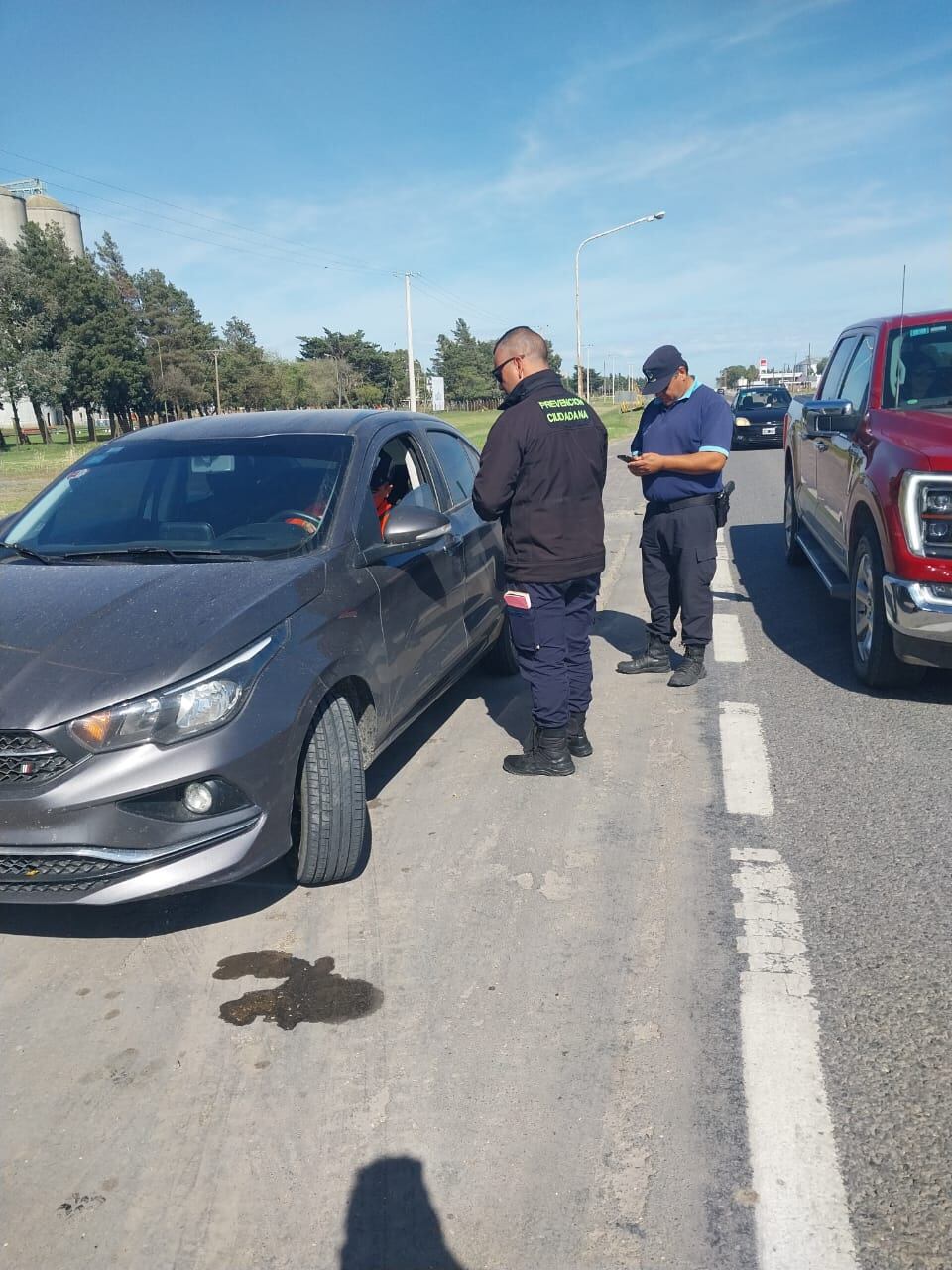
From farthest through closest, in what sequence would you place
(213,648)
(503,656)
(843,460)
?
(843,460), (503,656), (213,648)

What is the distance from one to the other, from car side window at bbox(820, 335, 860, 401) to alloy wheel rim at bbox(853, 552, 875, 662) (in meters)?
1.76

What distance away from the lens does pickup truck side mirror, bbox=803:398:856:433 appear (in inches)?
232

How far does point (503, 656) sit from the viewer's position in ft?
20.2

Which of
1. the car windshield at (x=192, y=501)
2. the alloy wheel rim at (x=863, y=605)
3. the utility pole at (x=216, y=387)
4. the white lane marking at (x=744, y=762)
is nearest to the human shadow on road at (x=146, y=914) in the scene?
the car windshield at (x=192, y=501)

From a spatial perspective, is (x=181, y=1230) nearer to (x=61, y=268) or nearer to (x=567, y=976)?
(x=567, y=976)

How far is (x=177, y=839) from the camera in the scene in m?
3.01

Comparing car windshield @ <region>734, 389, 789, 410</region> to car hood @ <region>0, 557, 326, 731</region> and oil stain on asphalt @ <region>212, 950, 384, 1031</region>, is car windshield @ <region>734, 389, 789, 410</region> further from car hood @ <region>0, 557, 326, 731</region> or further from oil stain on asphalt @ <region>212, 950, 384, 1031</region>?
oil stain on asphalt @ <region>212, 950, 384, 1031</region>

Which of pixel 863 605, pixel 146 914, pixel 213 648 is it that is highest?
pixel 213 648

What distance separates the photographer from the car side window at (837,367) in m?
7.20

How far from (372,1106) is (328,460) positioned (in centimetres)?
263

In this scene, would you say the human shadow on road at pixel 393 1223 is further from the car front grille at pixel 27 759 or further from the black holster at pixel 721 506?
the black holster at pixel 721 506

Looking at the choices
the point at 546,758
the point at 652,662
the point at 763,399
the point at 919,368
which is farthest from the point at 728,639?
the point at 763,399

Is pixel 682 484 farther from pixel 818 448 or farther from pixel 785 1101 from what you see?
pixel 785 1101

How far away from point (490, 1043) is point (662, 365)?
160 inches
